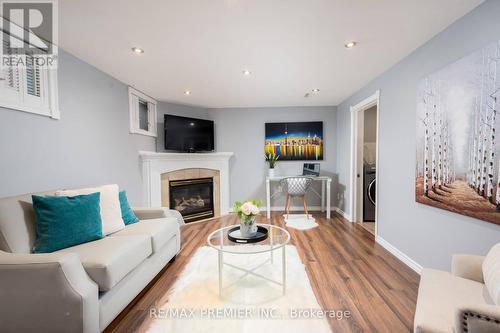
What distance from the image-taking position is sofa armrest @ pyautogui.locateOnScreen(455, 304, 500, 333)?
0.75m

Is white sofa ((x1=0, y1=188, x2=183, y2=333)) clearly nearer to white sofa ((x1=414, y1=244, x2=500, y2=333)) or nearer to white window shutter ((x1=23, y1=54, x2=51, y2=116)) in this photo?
white window shutter ((x1=23, y1=54, x2=51, y2=116))

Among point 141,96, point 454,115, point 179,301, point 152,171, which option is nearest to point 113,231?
point 179,301

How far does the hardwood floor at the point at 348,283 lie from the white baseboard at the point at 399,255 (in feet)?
0.18

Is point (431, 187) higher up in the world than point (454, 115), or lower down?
lower down

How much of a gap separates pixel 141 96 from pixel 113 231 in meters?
2.41

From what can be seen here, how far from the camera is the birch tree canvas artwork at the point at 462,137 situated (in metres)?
1.44

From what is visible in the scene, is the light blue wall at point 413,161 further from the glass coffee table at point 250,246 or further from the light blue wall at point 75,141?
the light blue wall at point 75,141

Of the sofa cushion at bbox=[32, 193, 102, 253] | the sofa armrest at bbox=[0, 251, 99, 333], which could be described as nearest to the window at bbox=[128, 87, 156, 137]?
the sofa cushion at bbox=[32, 193, 102, 253]

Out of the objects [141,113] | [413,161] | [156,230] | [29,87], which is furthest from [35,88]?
[413,161]

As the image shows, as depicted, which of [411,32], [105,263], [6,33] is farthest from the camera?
[411,32]

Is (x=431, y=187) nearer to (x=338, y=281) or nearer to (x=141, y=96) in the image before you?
(x=338, y=281)

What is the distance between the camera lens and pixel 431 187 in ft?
6.42

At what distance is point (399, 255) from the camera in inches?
95.7

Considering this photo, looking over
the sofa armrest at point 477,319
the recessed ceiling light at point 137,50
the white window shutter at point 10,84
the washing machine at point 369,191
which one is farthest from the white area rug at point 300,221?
the white window shutter at point 10,84
